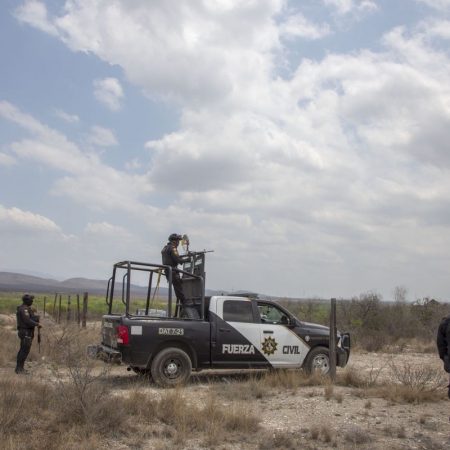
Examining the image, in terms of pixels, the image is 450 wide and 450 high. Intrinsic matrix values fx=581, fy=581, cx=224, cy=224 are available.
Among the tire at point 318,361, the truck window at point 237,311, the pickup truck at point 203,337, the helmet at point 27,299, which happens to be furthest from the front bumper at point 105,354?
the tire at point 318,361

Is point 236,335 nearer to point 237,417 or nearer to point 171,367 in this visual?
point 171,367

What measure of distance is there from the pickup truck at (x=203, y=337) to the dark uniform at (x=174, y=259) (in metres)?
0.19

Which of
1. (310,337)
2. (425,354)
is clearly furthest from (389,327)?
(310,337)

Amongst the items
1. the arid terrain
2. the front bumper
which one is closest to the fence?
the front bumper

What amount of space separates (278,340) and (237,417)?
4.34 meters

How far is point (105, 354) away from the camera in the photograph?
35.7 ft

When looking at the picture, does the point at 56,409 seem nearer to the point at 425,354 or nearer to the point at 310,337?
the point at 310,337

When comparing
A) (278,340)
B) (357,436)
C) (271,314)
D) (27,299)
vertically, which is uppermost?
(27,299)

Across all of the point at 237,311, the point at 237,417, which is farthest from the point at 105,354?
the point at 237,417

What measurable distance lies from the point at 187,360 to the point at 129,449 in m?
4.40

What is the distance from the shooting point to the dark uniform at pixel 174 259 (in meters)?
12.1

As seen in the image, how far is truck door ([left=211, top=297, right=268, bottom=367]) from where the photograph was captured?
11.5 m

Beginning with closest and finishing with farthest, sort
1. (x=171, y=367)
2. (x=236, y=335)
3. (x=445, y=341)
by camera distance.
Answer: (x=445, y=341)
(x=171, y=367)
(x=236, y=335)

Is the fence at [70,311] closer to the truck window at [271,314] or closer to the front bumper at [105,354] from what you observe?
the front bumper at [105,354]
